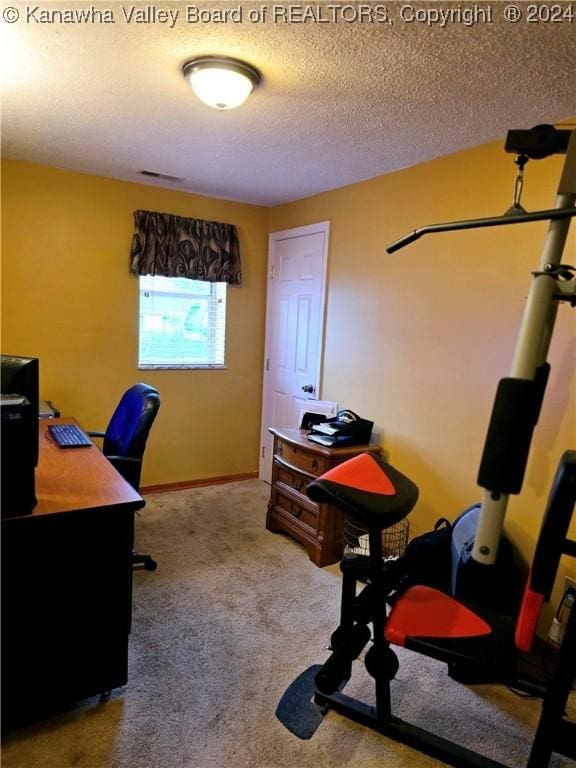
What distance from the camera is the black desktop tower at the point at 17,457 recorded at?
1.49m

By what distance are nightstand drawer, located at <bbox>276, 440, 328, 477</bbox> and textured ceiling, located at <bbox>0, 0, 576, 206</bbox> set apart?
1780mm

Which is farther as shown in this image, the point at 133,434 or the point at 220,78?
the point at 133,434

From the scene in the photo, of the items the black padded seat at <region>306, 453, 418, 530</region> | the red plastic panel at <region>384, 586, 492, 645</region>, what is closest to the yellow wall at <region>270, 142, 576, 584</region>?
the red plastic panel at <region>384, 586, 492, 645</region>

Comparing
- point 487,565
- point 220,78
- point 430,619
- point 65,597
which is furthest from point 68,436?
point 487,565

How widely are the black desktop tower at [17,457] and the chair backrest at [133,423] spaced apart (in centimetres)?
92

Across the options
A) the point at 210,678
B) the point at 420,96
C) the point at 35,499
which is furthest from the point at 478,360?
the point at 35,499

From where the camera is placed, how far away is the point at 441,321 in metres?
2.72

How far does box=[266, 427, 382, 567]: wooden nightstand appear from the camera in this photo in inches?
114

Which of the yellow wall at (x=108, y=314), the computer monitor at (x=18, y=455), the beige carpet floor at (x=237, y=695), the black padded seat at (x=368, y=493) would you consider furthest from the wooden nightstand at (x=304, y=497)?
the computer monitor at (x=18, y=455)

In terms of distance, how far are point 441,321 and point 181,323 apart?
85.8 inches

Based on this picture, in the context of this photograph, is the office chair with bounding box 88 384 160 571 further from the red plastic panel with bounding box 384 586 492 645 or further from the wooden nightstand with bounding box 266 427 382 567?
the red plastic panel with bounding box 384 586 492 645

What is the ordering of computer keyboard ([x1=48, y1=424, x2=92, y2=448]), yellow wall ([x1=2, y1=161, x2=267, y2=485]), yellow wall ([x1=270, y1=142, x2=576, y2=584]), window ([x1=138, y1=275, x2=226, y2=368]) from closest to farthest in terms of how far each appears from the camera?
yellow wall ([x1=270, y1=142, x2=576, y2=584]) → computer keyboard ([x1=48, y1=424, x2=92, y2=448]) → yellow wall ([x1=2, y1=161, x2=267, y2=485]) → window ([x1=138, y1=275, x2=226, y2=368])

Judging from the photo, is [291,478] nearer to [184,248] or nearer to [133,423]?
[133,423]

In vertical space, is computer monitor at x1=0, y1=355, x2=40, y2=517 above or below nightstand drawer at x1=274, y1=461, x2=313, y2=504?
above
